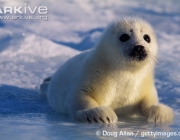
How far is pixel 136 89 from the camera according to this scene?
426 cm

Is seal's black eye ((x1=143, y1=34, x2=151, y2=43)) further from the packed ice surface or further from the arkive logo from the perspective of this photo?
the arkive logo

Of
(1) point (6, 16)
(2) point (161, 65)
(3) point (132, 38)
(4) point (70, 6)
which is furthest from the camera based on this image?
(4) point (70, 6)

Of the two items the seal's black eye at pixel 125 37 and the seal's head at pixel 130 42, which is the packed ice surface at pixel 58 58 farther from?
the seal's black eye at pixel 125 37

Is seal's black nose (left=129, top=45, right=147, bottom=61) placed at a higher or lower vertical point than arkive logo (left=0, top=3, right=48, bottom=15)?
lower

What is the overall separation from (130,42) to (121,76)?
32 cm

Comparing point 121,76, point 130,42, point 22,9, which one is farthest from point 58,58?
point 22,9

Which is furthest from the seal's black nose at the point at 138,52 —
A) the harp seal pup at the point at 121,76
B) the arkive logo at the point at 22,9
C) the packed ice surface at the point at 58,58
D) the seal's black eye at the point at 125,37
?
the arkive logo at the point at 22,9

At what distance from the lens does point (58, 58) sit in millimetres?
7750

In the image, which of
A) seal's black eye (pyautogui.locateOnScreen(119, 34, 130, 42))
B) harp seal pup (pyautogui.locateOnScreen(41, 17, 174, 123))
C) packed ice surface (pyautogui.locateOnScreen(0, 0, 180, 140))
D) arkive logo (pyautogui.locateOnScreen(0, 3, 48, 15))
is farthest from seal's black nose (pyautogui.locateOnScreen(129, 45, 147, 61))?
arkive logo (pyautogui.locateOnScreen(0, 3, 48, 15))

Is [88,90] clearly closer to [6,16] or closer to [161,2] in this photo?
[6,16]

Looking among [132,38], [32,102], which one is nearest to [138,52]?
[132,38]

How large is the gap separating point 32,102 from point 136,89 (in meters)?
1.16

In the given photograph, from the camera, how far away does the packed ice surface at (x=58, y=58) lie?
3416 millimetres

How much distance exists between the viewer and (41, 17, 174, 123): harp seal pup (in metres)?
3.92
